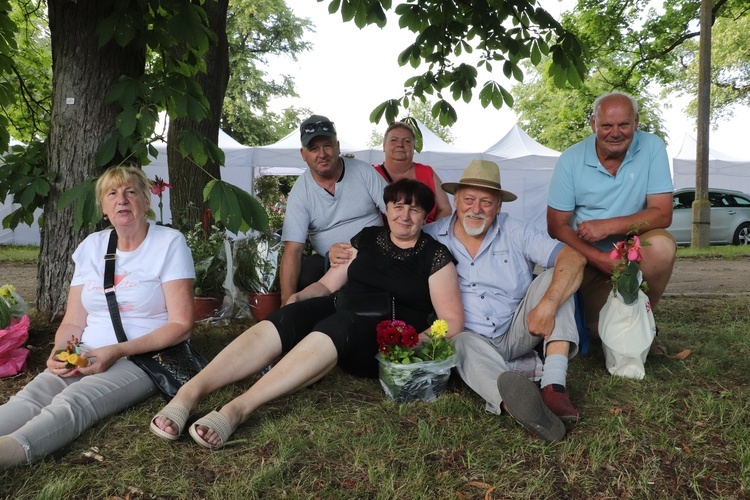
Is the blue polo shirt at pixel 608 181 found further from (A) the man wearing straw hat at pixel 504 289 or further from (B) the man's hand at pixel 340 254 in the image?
(B) the man's hand at pixel 340 254

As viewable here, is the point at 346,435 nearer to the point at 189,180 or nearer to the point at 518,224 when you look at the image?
the point at 518,224

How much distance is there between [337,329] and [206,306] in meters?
2.06

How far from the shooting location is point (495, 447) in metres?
2.51

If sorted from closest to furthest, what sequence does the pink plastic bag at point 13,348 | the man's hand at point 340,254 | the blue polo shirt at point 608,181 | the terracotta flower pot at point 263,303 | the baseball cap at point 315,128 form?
1. the pink plastic bag at point 13,348
2. the man's hand at point 340,254
3. the blue polo shirt at point 608,181
4. the baseball cap at point 315,128
5. the terracotta flower pot at point 263,303

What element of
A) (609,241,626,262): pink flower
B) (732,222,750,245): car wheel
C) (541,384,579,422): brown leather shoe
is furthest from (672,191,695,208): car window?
(541,384,579,422): brown leather shoe

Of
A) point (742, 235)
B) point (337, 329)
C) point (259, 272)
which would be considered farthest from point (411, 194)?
point (742, 235)

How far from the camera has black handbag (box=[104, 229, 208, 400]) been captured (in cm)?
290

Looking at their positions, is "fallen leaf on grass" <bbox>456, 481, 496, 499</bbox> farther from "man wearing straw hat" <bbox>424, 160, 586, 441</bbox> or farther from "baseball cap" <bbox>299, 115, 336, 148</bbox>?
"baseball cap" <bbox>299, 115, 336, 148</bbox>

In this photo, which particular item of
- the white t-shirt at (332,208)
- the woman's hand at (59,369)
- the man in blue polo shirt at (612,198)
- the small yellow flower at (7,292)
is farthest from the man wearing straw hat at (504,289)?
the small yellow flower at (7,292)

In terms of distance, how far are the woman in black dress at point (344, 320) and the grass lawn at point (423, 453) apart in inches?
6.0

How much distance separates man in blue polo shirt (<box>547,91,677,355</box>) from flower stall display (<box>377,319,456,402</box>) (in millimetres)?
1208

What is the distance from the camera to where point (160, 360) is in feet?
9.65

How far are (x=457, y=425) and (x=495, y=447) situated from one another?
0.24 meters

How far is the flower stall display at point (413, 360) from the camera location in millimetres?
2883
